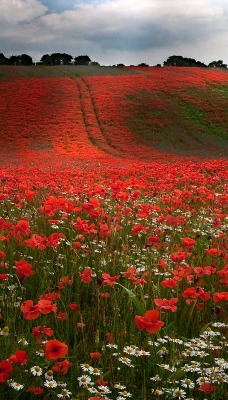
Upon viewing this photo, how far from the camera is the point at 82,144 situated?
1335 inches

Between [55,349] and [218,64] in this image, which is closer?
[55,349]

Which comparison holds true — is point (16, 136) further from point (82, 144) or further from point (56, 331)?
point (56, 331)

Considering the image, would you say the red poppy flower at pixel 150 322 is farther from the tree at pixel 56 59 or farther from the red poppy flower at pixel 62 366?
the tree at pixel 56 59

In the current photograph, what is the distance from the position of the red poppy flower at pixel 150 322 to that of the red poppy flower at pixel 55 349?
46 cm

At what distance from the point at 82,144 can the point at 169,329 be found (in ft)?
101

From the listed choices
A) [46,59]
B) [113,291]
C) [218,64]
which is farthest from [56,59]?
[113,291]

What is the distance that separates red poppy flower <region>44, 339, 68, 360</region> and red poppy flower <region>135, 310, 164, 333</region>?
464mm

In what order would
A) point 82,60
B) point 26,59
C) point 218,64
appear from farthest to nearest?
point 82,60 < point 26,59 < point 218,64

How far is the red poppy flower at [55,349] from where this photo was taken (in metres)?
2.46

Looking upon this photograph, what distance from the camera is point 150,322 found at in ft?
8.92

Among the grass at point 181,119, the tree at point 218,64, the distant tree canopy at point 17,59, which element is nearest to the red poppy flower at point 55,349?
the grass at point 181,119

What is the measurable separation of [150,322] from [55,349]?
1.89 feet

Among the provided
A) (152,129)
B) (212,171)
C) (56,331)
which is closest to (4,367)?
(56,331)

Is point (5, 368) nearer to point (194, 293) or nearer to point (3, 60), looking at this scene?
point (194, 293)
